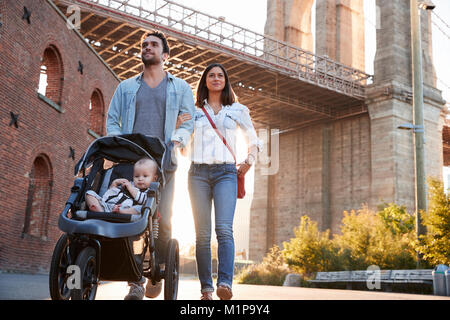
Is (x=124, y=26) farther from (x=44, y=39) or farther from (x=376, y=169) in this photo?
(x=376, y=169)

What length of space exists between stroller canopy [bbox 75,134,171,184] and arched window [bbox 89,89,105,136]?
1541 centimetres

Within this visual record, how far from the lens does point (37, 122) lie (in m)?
14.2

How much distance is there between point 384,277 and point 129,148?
11.5 meters

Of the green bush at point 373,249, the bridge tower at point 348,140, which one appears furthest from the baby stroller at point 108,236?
the bridge tower at point 348,140

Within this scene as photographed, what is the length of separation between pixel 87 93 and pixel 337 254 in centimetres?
971

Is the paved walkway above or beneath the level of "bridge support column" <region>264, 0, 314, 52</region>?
beneath

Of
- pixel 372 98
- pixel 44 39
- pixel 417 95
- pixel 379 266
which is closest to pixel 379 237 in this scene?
pixel 379 266

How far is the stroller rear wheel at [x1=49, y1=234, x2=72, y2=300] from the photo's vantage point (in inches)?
126

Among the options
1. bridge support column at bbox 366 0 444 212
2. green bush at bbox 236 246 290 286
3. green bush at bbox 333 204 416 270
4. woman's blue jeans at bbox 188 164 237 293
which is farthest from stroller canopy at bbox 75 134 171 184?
bridge support column at bbox 366 0 444 212

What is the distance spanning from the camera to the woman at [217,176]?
14.4ft

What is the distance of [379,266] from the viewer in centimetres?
1616

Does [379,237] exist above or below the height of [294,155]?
below

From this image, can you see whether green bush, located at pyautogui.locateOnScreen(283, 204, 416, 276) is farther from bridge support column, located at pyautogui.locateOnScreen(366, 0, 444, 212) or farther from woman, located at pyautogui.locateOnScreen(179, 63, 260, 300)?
bridge support column, located at pyautogui.locateOnScreen(366, 0, 444, 212)
